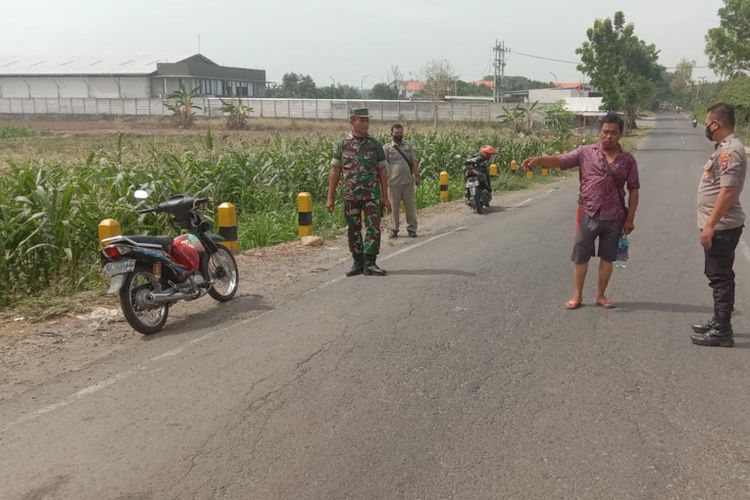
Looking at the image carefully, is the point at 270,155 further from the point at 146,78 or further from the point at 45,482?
the point at 146,78

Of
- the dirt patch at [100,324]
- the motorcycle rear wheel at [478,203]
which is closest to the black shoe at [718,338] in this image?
the dirt patch at [100,324]

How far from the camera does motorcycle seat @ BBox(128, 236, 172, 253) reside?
6262mm

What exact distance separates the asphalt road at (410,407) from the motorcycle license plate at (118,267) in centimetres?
Result: 68

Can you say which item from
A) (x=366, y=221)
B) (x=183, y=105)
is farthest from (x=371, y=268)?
(x=183, y=105)

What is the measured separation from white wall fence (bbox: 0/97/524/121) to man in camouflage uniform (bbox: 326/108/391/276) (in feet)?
180

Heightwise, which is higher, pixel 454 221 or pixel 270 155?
pixel 270 155

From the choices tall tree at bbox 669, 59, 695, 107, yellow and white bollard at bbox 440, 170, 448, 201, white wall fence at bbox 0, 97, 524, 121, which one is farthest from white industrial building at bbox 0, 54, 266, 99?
tall tree at bbox 669, 59, 695, 107

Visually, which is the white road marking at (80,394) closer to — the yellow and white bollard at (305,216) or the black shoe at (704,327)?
the black shoe at (704,327)

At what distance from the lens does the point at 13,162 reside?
8766mm

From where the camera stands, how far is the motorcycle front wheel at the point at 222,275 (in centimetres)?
724

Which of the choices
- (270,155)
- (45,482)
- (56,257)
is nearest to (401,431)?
(45,482)

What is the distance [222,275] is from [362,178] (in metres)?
1.95

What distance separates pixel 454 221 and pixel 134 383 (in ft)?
31.9

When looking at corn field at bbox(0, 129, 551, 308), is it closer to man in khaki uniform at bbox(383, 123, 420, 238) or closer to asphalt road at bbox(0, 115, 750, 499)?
man in khaki uniform at bbox(383, 123, 420, 238)
